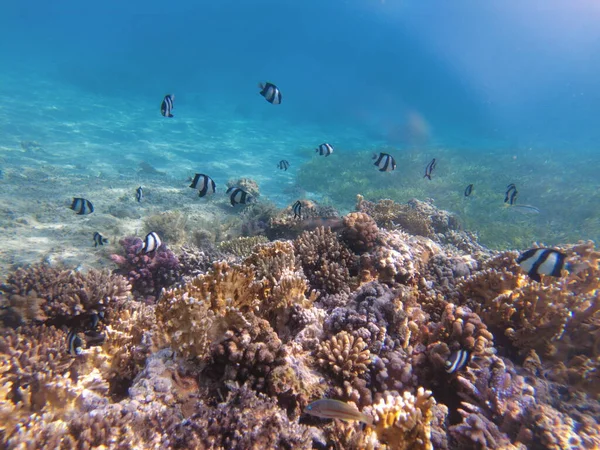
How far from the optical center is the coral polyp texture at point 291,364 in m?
2.50

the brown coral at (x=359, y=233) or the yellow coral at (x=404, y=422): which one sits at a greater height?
the brown coral at (x=359, y=233)

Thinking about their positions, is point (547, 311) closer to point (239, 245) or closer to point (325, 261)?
point (325, 261)

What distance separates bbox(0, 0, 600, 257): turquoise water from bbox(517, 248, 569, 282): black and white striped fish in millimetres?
10932

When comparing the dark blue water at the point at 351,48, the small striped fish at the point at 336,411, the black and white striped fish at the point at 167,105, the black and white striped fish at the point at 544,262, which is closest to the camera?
the small striped fish at the point at 336,411

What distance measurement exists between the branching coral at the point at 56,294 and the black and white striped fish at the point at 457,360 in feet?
16.6

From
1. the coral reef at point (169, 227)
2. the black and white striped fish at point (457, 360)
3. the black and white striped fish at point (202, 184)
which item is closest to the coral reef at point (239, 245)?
the black and white striped fish at point (202, 184)

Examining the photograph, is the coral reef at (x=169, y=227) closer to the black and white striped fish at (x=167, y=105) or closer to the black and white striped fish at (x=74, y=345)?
the black and white striped fish at (x=167, y=105)

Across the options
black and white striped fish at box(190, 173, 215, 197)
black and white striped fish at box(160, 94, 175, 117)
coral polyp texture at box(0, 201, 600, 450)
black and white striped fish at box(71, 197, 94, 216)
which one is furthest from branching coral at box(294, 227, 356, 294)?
black and white striped fish at box(71, 197, 94, 216)

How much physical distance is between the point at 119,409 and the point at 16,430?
76cm

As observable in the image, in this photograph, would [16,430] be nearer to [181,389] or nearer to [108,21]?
[181,389]

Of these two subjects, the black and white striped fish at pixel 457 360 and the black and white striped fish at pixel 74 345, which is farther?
the black and white striped fish at pixel 74 345

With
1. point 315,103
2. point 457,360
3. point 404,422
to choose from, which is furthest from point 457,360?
point 315,103

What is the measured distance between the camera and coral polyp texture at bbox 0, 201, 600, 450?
8.20ft

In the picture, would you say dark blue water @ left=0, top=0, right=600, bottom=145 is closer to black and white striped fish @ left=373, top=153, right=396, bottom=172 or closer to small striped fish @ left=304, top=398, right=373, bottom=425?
black and white striped fish @ left=373, top=153, right=396, bottom=172
